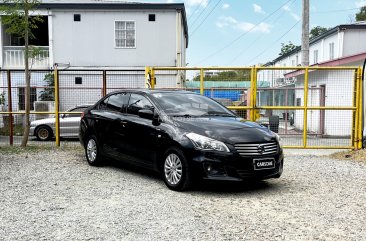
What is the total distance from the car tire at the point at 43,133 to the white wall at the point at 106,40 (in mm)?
8232

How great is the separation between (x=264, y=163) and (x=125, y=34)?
17.4 metres

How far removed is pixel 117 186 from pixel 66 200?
3.41 ft

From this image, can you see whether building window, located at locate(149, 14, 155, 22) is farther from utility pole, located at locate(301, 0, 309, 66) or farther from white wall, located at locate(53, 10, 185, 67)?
utility pole, located at locate(301, 0, 309, 66)

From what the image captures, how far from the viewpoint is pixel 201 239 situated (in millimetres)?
4238

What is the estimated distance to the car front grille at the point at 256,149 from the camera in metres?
5.95

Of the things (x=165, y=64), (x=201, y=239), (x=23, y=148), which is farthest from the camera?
(x=165, y=64)

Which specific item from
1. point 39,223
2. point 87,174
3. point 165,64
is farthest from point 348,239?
point 165,64

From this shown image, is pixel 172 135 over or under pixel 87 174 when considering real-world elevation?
over

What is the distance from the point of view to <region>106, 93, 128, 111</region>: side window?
25.7 ft

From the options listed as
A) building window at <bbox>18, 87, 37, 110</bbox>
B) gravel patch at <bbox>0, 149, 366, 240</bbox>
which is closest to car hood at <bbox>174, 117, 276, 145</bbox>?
gravel patch at <bbox>0, 149, 366, 240</bbox>

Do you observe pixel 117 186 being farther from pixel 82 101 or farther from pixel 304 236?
pixel 82 101

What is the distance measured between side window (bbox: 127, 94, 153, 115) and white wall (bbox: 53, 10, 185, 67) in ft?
47.9

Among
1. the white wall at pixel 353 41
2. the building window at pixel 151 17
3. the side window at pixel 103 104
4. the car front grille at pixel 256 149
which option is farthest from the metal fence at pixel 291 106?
the white wall at pixel 353 41

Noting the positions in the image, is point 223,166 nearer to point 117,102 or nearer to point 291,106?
point 117,102
